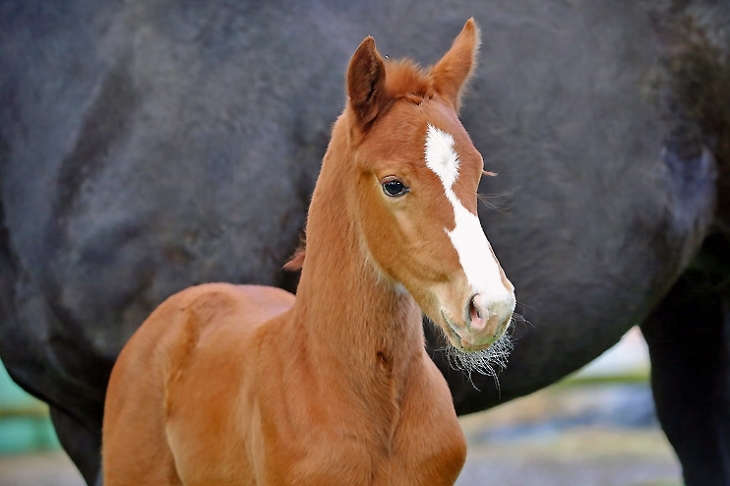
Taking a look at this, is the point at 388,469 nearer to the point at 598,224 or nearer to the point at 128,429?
the point at 128,429

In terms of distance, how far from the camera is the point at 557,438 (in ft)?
20.3

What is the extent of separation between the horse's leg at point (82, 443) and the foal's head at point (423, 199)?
4.25 feet

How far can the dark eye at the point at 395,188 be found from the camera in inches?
78.7

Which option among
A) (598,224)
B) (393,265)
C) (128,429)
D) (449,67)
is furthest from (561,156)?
(128,429)

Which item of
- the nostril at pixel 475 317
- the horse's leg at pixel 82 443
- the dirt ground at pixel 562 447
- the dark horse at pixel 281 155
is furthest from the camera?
the dirt ground at pixel 562 447

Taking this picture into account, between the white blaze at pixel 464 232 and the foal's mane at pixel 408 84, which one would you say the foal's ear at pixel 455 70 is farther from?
the white blaze at pixel 464 232

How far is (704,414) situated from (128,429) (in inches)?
81.2

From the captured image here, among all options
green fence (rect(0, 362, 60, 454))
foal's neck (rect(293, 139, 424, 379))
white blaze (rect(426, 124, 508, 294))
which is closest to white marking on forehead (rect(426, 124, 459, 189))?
white blaze (rect(426, 124, 508, 294))

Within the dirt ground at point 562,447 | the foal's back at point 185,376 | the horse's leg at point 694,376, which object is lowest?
the dirt ground at point 562,447

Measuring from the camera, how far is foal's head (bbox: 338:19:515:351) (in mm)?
1871

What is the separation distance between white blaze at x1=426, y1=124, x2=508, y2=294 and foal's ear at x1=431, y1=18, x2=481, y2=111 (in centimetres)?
22

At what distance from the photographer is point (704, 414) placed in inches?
147

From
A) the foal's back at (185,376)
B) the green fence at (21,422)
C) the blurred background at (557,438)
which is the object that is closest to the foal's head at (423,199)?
the foal's back at (185,376)

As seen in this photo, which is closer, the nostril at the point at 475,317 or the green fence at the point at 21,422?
the nostril at the point at 475,317
